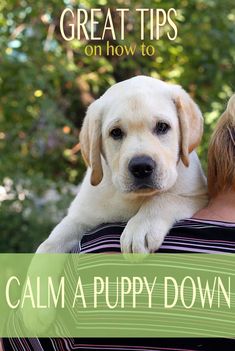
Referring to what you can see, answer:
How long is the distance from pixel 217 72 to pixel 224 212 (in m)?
3.07

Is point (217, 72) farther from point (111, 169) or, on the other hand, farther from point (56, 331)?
point (56, 331)

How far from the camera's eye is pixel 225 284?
2012mm

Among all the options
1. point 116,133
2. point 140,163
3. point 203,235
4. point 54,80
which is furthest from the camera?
point 54,80

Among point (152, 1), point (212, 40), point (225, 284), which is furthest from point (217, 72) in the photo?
point (225, 284)

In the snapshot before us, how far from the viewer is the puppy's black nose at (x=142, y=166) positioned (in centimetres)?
216

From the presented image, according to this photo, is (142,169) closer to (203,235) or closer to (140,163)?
(140,163)

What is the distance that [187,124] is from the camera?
2305 mm

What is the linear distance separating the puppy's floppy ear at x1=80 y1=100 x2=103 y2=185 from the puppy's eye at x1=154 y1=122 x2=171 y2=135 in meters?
0.23

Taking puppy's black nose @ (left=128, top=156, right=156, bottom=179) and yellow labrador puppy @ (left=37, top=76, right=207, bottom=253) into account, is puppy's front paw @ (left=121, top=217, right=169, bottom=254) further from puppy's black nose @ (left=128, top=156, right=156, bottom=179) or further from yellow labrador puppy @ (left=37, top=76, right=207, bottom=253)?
puppy's black nose @ (left=128, top=156, right=156, bottom=179)

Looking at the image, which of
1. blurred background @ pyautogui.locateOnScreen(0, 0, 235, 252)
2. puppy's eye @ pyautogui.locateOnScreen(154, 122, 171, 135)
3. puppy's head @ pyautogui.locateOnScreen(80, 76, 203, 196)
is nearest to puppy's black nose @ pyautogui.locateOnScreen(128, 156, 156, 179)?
puppy's head @ pyautogui.locateOnScreen(80, 76, 203, 196)

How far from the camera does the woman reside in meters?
1.93

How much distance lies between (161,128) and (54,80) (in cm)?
274

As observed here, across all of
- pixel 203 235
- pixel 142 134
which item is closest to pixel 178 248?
pixel 203 235

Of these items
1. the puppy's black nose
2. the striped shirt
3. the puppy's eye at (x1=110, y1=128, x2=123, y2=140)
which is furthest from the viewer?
the puppy's eye at (x1=110, y1=128, x2=123, y2=140)
